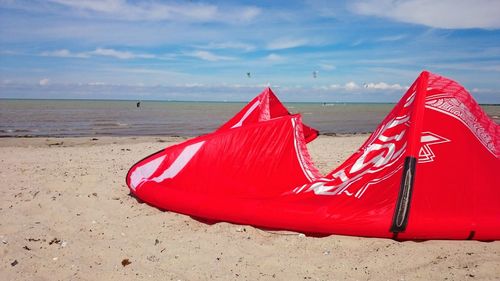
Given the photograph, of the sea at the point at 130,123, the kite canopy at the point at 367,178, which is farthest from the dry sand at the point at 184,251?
the sea at the point at 130,123

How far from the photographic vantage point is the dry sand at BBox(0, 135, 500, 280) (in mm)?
3045

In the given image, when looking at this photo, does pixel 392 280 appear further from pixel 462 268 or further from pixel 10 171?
pixel 10 171

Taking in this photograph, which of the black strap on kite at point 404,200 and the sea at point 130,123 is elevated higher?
the black strap on kite at point 404,200

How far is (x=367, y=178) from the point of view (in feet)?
12.7

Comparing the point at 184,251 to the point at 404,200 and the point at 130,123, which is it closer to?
the point at 404,200

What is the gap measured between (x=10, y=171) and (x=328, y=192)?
5516mm

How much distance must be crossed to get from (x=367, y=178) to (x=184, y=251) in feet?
5.86

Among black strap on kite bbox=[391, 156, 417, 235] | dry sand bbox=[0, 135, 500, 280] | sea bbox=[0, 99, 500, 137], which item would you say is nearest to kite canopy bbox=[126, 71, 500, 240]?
black strap on kite bbox=[391, 156, 417, 235]

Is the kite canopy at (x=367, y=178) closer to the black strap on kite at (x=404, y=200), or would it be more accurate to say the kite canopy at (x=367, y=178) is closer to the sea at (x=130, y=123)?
the black strap on kite at (x=404, y=200)

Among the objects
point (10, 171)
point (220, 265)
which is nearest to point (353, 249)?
point (220, 265)

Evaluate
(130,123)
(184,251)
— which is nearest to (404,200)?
(184,251)

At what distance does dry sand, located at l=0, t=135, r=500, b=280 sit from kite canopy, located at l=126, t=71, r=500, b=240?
151 mm

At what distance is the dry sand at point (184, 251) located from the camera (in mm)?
3045

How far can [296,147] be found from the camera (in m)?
4.86
